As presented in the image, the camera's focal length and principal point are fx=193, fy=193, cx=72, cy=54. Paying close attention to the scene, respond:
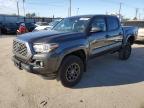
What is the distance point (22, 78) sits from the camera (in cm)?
579

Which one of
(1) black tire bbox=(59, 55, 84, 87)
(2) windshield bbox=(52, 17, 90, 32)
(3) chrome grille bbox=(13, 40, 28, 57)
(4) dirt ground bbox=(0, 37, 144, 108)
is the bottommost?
(4) dirt ground bbox=(0, 37, 144, 108)

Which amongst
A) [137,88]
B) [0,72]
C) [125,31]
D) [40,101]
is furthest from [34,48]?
[125,31]

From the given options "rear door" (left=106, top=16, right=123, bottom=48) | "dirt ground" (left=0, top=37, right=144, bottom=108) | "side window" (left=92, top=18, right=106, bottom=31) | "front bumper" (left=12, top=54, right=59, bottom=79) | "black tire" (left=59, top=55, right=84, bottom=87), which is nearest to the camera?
"dirt ground" (left=0, top=37, right=144, bottom=108)

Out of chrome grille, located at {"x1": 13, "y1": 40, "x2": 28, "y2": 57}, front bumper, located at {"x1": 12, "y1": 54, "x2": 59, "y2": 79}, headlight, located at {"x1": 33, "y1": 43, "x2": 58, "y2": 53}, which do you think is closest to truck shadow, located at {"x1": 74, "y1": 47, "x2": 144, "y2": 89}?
front bumper, located at {"x1": 12, "y1": 54, "x2": 59, "y2": 79}

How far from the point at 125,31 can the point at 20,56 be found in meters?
4.74

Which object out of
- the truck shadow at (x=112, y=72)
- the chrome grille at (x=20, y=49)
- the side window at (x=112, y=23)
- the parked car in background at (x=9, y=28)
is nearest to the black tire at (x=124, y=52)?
the truck shadow at (x=112, y=72)

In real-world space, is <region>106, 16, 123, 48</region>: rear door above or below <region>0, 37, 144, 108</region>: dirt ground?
above

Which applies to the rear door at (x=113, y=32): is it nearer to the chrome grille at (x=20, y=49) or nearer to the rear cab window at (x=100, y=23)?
the rear cab window at (x=100, y=23)

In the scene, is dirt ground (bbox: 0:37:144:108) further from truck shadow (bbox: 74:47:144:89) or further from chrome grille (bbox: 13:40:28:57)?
chrome grille (bbox: 13:40:28:57)

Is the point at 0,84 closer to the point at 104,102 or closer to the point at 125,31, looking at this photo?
the point at 104,102

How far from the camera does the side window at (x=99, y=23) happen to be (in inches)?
232

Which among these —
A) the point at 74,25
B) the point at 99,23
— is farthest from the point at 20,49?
the point at 99,23

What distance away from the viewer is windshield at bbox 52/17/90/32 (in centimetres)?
A: 566

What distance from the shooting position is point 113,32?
22.4 feet
